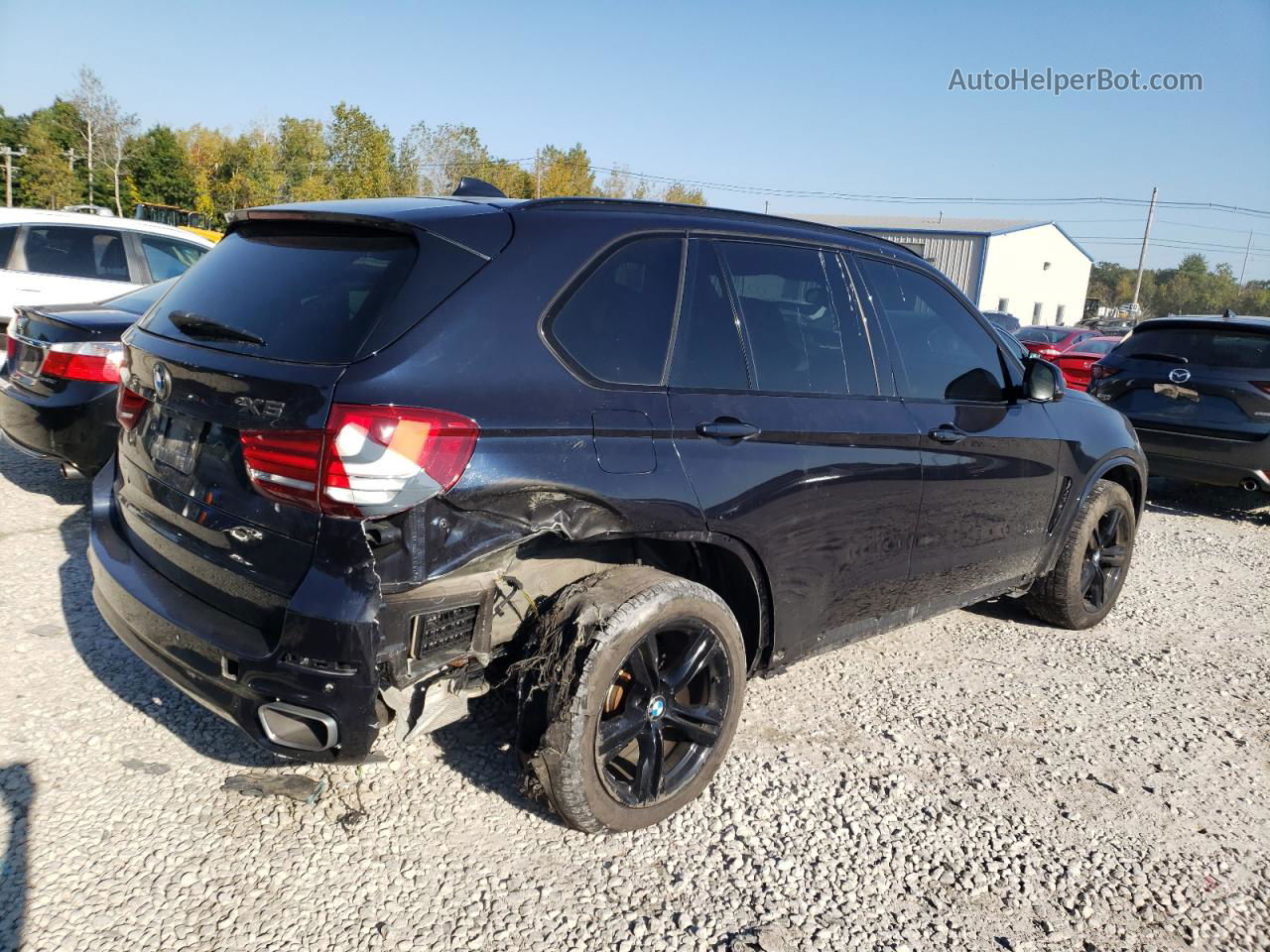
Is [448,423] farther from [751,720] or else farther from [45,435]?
[45,435]

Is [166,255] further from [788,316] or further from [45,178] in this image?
[45,178]

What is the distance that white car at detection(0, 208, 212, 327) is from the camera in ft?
27.6

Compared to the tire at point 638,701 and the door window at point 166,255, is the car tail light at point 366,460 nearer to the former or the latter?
the tire at point 638,701

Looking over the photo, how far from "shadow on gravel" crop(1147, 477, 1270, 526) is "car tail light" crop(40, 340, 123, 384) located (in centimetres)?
797

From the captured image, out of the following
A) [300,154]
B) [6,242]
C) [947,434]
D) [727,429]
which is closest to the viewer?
[727,429]

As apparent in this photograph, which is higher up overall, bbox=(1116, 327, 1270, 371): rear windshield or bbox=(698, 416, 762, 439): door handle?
bbox=(1116, 327, 1270, 371): rear windshield

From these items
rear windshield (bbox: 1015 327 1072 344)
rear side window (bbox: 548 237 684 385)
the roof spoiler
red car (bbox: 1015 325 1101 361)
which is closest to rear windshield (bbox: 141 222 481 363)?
rear side window (bbox: 548 237 684 385)

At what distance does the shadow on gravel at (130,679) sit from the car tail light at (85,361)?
0.87 m

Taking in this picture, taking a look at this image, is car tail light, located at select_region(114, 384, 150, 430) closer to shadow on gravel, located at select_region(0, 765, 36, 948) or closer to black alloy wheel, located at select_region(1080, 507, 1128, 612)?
shadow on gravel, located at select_region(0, 765, 36, 948)

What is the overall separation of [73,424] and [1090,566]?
18.3 ft

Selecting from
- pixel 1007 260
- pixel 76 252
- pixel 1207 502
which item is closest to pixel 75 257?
pixel 76 252

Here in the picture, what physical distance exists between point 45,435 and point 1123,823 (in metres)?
5.50

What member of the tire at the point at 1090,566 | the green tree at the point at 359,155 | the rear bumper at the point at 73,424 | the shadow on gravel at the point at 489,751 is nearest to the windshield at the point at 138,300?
the rear bumper at the point at 73,424

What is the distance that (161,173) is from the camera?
2217 inches
